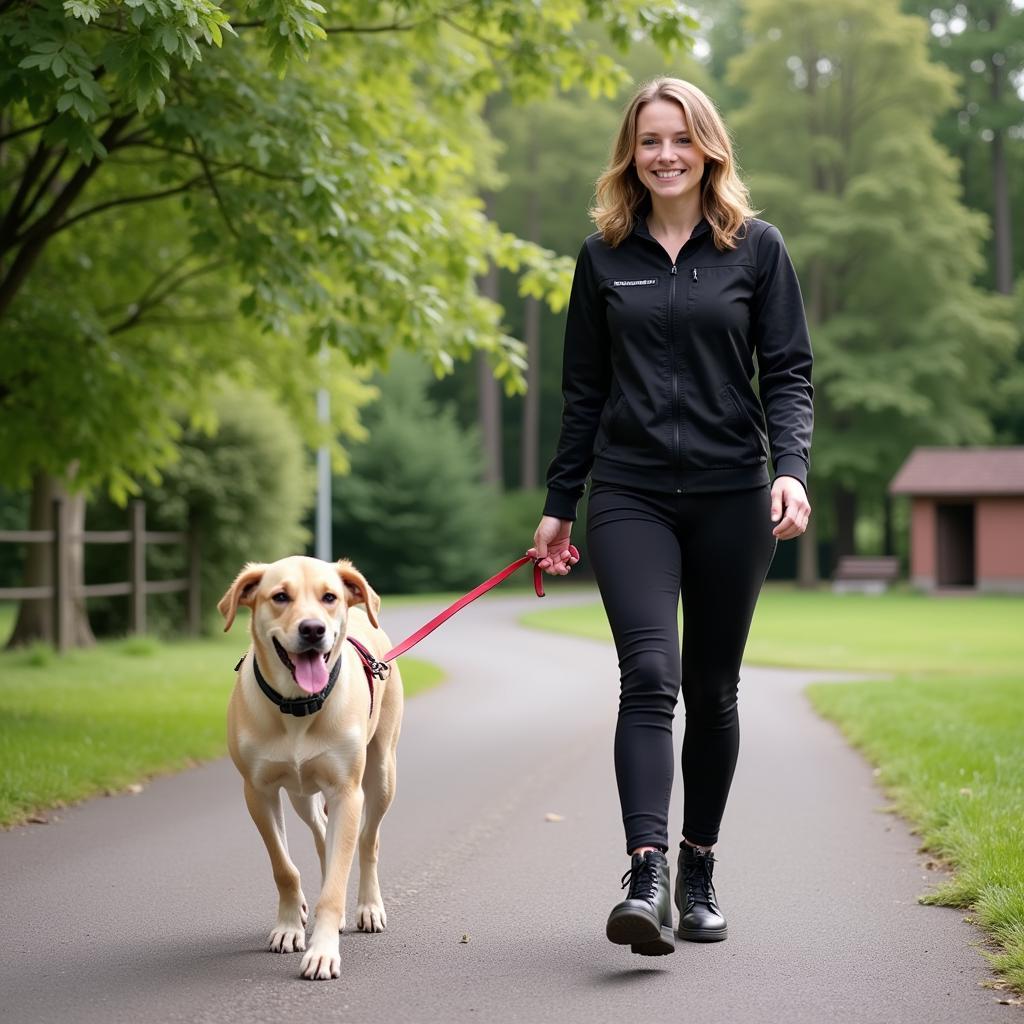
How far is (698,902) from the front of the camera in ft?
15.0

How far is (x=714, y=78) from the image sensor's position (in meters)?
55.3

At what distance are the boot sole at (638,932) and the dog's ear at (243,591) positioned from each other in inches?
56.4

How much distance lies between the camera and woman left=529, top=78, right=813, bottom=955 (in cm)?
426

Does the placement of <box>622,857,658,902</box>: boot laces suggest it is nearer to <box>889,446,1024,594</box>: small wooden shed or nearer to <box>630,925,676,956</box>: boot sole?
<box>630,925,676,956</box>: boot sole

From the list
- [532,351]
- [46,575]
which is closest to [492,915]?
[46,575]

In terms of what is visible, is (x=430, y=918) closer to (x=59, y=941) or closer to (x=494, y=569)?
(x=59, y=941)

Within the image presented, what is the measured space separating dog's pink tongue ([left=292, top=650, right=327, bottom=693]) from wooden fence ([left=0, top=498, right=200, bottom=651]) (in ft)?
46.1

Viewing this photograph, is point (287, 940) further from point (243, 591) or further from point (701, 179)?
point (701, 179)

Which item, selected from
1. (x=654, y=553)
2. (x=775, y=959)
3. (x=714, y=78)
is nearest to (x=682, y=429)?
(x=654, y=553)

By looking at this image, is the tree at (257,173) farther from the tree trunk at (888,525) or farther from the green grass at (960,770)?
the tree trunk at (888,525)

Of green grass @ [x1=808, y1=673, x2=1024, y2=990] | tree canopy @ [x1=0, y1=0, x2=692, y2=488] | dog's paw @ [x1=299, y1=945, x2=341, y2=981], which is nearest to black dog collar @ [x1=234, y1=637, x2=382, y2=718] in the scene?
dog's paw @ [x1=299, y1=945, x2=341, y2=981]

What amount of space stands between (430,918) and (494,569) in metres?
39.8

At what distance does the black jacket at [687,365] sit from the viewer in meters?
4.35

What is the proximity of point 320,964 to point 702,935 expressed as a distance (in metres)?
1.23
